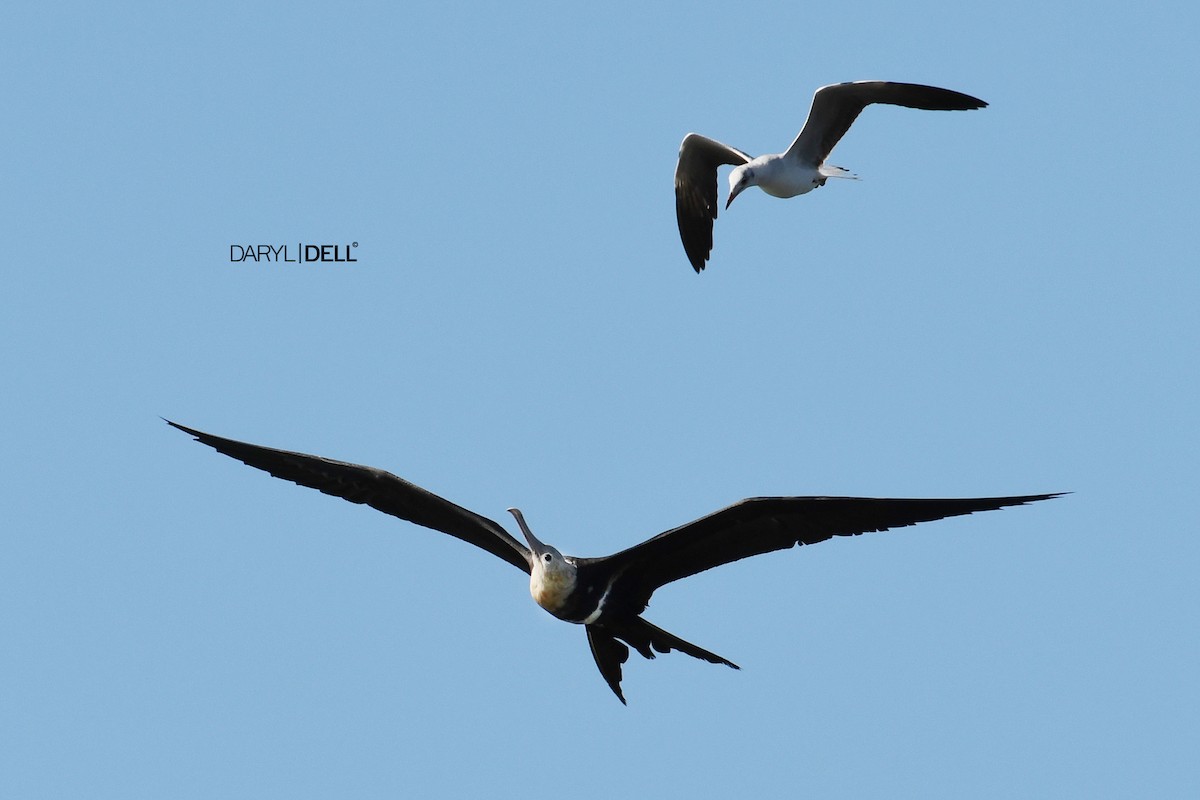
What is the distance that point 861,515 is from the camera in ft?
25.3

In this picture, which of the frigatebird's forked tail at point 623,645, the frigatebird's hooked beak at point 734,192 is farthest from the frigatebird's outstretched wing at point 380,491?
the frigatebird's hooked beak at point 734,192

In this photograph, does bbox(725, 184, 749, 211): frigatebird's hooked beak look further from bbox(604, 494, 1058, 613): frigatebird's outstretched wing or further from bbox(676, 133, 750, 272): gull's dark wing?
bbox(604, 494, 1058, 613): frigatebird's outstretched wing

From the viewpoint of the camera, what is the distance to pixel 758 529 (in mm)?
8109

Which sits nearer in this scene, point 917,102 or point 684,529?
point 684,529

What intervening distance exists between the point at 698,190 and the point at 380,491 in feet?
16.0

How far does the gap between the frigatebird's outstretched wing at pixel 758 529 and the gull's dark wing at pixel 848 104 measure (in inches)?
170

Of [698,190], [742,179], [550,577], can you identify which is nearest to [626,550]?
[550,577]

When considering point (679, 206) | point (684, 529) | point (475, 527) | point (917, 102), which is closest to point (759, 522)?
point (684, 529)

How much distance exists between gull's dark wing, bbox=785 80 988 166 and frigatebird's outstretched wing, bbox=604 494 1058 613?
4320mm

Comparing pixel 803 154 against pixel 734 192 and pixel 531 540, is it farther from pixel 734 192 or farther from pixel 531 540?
pixel 531 540

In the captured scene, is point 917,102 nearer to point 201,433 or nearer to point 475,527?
point 475,527

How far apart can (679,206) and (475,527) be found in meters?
4.66

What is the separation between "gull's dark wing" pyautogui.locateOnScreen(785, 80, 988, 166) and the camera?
37.3 feet

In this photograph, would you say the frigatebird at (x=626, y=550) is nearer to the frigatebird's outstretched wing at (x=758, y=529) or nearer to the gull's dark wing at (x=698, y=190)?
the frigatebird's outstretched wing at (x=758, y=529)
